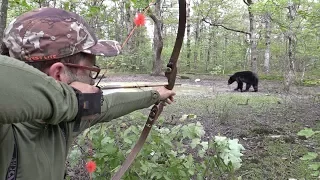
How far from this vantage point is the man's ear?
0.96 m

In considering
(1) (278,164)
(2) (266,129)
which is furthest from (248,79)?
(1) (278,164)

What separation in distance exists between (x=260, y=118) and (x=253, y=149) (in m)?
2.18

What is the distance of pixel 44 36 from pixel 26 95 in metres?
0.33

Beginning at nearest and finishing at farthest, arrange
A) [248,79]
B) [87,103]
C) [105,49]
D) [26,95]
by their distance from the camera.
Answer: [26,95]
[87,103]
[105,49]
[248,79]

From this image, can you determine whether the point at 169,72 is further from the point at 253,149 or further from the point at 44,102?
the point at 253,149

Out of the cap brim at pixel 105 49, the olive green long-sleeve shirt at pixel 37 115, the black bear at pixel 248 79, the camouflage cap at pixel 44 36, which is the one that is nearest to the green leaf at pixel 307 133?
the olive green long-sleeve shirt at pixel 37 115

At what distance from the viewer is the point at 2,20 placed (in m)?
3.34

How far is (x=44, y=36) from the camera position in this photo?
0.91 m

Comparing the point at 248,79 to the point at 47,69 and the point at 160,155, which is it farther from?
the point at 47,69

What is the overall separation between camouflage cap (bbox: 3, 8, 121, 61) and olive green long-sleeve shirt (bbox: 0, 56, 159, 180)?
0.66 feet

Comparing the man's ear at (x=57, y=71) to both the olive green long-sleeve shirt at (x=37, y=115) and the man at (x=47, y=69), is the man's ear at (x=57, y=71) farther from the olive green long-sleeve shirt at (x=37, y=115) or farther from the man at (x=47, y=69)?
the olive green long-sleeve shirt at (x=37, y=115)

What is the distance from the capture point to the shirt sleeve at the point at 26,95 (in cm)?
61

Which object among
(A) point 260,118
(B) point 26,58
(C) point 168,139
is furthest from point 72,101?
(A) point 260,118

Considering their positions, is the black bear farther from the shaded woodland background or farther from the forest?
the shaded woodland background
